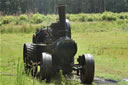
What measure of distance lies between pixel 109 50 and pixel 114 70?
18.2ft

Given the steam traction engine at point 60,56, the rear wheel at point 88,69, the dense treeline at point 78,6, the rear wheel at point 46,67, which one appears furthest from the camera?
the dense treeline at point 78,6

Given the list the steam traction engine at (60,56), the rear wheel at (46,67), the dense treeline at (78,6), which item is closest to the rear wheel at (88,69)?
the steam traction engine at (60,56)

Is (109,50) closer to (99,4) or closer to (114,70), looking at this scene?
(114,70)

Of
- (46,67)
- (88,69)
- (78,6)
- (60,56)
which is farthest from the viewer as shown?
(78,6)

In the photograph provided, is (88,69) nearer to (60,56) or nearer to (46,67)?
(60,56)

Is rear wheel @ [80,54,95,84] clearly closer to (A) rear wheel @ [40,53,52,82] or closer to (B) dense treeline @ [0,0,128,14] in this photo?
(A) rear wheel @ [40,53,52,82]

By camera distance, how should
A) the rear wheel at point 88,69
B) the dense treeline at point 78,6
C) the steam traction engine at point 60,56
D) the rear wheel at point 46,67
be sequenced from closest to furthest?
the rear wheel at point 46,67, the steam traction engine at point 60,56, the rear wheel at point 88,69, the dense treeline at point 78,6

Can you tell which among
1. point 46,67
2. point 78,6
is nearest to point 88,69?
point 46,67

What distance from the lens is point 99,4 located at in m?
84.4

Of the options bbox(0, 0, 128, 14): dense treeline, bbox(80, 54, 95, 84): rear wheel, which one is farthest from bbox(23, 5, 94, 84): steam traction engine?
bbox(0, 0, 128, 14): dense treeline

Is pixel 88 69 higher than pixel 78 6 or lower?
higher

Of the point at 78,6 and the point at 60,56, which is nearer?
the point at 60,56

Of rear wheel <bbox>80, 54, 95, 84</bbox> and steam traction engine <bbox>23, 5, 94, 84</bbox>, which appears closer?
steam traction engine <bbox>23, 5, 94, 84</bbox>

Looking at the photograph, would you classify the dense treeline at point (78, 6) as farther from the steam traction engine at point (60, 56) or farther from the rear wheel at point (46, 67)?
the rear wheel at point (46, 67)
